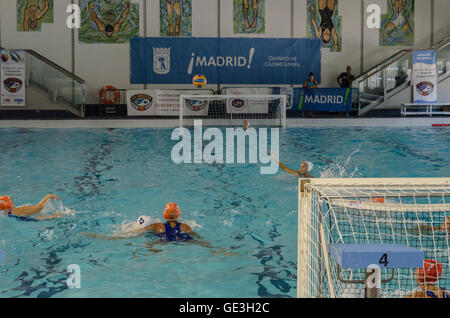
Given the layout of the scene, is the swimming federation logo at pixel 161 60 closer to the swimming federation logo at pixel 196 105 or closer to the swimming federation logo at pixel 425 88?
the swimming federation logo at pixel 196 105

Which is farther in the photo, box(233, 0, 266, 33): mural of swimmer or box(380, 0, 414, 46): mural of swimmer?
box(380, 0, 414, 46): mural of swimmer

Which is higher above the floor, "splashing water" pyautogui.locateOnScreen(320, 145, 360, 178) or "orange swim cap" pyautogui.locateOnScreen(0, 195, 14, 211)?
"splashing water" pyautogui.locateOnScreen(320, 145, 360, 178)

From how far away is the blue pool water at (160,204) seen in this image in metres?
4.61

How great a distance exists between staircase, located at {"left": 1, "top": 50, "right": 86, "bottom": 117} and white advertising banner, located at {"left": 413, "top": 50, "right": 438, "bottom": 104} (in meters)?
10.2

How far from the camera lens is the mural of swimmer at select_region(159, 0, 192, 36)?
1955 cm

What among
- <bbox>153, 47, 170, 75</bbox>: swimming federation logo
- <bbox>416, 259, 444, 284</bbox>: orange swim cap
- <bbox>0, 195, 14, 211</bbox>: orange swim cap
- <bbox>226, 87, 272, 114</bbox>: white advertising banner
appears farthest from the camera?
<bbox>153, 47, 170, 75</bbox>: swimming federation logo

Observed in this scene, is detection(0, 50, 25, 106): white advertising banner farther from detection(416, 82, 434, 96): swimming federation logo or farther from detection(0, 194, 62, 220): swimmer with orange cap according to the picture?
detection(416, 82, 434, 96): swimming federation logo

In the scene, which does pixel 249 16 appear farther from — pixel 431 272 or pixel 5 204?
pixel 431 272

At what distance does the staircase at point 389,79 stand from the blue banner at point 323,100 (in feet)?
1.67

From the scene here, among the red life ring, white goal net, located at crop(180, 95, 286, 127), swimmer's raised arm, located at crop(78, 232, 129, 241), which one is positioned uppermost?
the red life ring

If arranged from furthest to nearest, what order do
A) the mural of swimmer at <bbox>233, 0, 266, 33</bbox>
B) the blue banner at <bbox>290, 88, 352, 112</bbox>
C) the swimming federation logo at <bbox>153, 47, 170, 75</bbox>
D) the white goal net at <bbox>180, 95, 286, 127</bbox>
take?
1. the mural of swimmer at <bbox>233, 0, 266, 33</bbox>
2. the swimming federation logo at <bbox>153, 47, 170, 75</bbox>
3. the blue banner at <bbox>290, 88, 352, 112</bbox>
4. the white goal net at <bbox>180, 95, 286, 127</bbox>

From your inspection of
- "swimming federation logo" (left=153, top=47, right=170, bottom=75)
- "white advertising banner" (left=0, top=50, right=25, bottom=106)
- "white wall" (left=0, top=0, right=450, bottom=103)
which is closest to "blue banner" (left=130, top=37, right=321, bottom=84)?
"swimming federation logo" (left=153, top=47, right=170, bottom=75)

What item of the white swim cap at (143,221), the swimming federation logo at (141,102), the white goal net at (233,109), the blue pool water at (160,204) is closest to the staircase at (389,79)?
the white goal net at (233,109)

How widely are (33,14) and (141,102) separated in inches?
197
